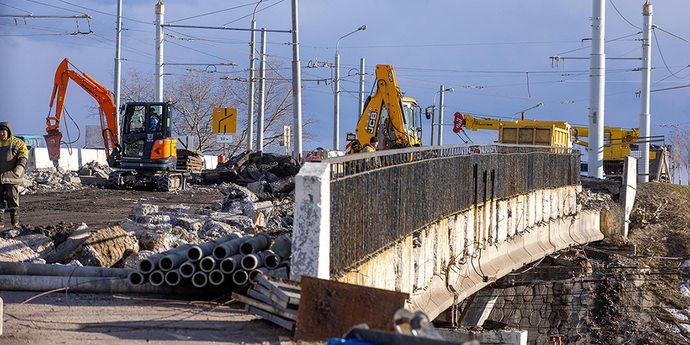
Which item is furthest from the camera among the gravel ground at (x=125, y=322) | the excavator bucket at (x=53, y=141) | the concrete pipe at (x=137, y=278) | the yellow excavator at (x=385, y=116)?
the excavator bucket at (x=53, y=141)

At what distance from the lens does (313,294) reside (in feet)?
32.0

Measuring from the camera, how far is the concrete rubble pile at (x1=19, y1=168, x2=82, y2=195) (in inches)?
1512

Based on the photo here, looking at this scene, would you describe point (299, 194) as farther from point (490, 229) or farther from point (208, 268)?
point (490, 229)

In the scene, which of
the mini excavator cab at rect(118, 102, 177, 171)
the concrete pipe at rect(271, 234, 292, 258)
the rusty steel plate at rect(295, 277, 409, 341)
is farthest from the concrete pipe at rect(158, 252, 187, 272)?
the mini excavator cab at rect(118, 102, 177, 171)

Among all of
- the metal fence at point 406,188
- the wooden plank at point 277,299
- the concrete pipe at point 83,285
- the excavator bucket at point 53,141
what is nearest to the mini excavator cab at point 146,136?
the excavator bucket at point 53,141

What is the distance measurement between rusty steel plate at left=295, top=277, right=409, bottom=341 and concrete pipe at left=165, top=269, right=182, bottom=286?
2163mm

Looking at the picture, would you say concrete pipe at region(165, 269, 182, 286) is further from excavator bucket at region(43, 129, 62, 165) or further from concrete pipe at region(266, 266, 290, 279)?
excavator bucket at region(43, 129, 62, 165)

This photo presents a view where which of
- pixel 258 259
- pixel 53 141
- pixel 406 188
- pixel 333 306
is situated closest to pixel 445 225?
pixel 406 188

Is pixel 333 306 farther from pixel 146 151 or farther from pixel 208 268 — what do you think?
pixel 146 151

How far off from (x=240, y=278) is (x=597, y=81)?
32168 millimetres

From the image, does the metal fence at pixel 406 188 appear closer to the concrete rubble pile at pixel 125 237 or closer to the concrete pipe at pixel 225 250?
the concrete rubble pile at pixel 125 237

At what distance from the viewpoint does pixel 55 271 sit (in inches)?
479

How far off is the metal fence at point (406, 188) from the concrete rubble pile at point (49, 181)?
60.2 ft

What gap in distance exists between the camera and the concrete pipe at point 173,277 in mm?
11461
